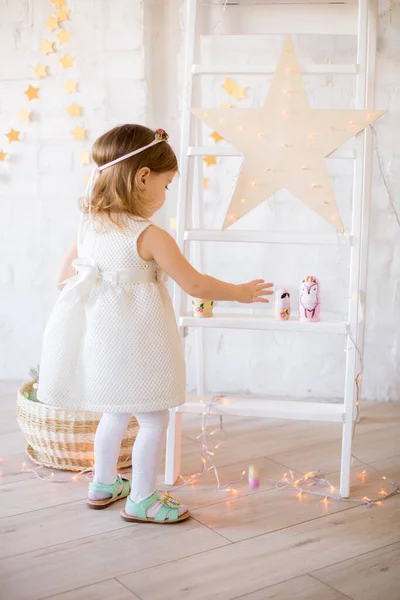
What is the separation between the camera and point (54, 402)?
204cm

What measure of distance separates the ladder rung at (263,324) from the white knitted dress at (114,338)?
224 millimetres

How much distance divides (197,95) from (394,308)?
112 centimetres

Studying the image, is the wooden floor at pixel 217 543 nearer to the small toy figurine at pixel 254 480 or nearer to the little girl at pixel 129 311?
the small toy figurine at pixel 254 480

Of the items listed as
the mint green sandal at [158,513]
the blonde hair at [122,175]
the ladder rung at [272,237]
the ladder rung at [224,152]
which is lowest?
the mint green sandal at [158,513]

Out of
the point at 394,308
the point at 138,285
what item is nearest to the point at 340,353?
the point at 394,308

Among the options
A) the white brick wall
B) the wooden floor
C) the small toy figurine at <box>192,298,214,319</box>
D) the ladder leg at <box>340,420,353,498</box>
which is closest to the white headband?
the small toy figurine at <box>192,298,214,319</box>

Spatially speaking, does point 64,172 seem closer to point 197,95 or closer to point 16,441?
point 197,95

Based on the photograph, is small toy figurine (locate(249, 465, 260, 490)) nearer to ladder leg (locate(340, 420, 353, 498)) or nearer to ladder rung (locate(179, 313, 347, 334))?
ladder leg (locate(340, 420, 353, 498))

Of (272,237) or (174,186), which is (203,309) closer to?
(272,237)

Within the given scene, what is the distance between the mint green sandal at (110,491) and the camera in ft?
7.10

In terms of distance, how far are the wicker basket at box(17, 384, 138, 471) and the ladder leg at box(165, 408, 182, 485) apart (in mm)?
136

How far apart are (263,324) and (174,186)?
1084mm

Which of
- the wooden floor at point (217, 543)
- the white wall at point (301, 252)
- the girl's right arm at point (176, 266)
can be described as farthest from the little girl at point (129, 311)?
the white wall at point (301, 252)

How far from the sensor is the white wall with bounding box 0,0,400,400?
3.00 meters
